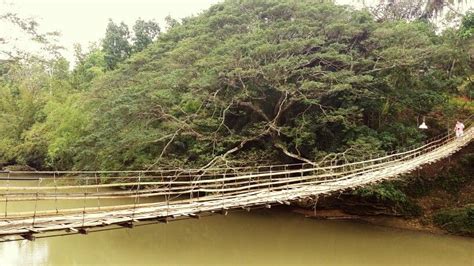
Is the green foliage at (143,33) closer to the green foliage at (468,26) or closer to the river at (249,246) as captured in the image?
the river at (249,246)

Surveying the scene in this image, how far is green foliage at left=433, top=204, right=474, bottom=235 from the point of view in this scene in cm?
1104

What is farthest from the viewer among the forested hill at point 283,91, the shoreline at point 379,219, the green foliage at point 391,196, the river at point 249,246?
the forested hill at point 283,91

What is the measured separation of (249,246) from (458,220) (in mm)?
5614

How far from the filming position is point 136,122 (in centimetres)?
1323

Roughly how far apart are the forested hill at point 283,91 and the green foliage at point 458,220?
2.16 meters

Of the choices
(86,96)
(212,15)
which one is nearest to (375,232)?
(212,15)

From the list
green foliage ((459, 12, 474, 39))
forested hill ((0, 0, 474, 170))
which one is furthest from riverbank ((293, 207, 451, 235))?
green foliage ((459, 12, 474, 39))

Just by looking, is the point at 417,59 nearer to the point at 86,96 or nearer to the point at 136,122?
the point at 136,122

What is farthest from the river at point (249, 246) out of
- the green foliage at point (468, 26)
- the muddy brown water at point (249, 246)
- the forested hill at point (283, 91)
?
the green foliage at point (468, 26)

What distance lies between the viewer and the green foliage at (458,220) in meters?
11.0

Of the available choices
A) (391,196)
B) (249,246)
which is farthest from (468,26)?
(249,246)

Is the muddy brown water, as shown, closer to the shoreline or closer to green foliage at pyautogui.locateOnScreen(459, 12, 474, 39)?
the shoreline

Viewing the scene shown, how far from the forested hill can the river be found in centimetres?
184

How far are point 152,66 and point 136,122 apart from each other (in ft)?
9.29
